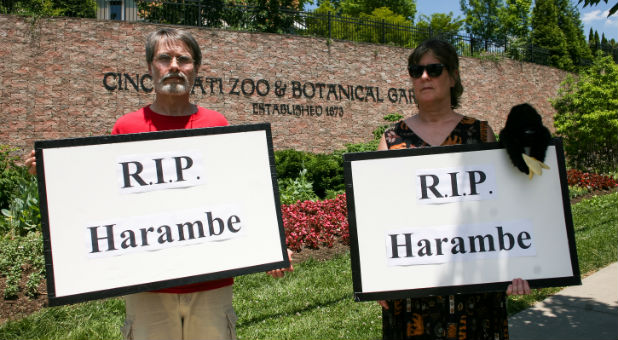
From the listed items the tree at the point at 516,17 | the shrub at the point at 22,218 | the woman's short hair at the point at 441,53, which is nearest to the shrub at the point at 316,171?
the shrub at the point at 22,218

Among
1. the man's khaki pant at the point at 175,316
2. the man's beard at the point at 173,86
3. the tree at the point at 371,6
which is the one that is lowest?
the man's khaki pant at the point at 175,316

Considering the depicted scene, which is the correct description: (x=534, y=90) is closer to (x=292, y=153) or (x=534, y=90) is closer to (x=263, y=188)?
(x=292, y=153)

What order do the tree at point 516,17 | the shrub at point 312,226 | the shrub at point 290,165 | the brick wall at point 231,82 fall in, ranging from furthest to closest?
1. the tree at point 516,17
2. the brick wall at point 231,82
3. the shrub at point 290,165
4. the shrub at point 312,226

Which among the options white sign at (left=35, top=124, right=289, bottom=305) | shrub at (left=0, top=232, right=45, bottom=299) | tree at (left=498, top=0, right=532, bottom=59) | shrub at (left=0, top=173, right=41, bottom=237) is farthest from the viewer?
tree at (left=498, top=0, right=532, bottom=59)

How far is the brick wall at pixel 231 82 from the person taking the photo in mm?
11883

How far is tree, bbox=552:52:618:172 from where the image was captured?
18969mm

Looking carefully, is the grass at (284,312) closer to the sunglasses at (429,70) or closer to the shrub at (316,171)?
the sunglasses at (429,70)

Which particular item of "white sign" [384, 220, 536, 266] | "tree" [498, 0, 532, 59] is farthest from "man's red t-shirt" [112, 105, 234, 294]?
"tree" [498, 0, 532, 59]

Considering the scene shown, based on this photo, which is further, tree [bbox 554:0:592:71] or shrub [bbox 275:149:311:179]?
tree [bbox 554:0:592:71]

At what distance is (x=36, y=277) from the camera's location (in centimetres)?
458

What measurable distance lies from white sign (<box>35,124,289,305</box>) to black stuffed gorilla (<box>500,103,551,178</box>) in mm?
1121

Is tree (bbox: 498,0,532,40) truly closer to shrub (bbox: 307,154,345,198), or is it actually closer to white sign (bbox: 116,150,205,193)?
shrub (bbox: 307,154,345,198)

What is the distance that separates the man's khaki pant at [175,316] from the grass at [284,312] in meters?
1.74

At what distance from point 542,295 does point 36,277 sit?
17.2 feet
